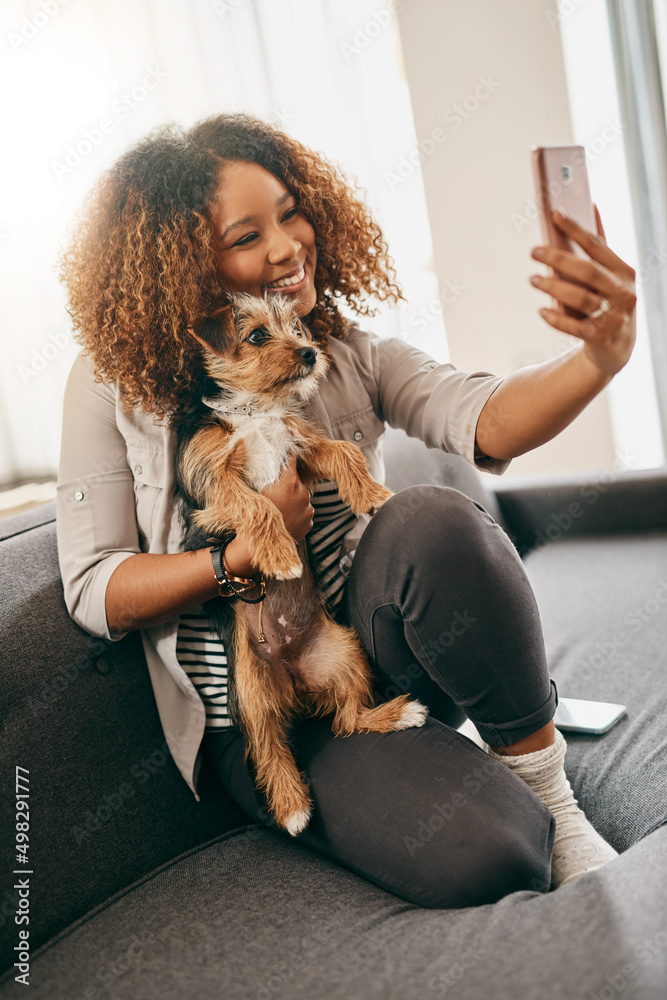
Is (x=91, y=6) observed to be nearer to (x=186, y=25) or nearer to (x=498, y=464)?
(x=186, y=25)

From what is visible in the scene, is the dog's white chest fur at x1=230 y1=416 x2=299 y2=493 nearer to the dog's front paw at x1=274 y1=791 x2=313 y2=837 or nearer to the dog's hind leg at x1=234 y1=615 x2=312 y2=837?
the dog's hind leg at x1=234 y1=615 x2=312 y2=837

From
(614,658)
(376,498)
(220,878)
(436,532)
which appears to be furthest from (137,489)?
(614,658)

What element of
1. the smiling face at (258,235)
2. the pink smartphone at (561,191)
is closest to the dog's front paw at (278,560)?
the smiling face at (258,235)

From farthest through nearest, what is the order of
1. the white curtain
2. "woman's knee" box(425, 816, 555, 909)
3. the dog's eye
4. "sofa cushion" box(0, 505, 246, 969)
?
the white curtain, the dog's eye, "sofa cushion" box(0, 505, 246, 969), "woman's knee" box(425, 816, 555, 909)

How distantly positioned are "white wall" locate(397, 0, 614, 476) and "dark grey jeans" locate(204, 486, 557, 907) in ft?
7.95

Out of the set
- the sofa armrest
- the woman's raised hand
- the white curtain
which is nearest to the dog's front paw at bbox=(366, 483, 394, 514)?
the woman's raised hand

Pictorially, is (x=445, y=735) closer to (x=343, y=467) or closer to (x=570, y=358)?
(x=343, y=467)

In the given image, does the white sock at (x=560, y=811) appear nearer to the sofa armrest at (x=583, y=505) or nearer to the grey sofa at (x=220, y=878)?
the grey sofa at (x=220, y=878)

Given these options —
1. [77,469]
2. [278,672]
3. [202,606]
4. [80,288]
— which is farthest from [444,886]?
[80,288]

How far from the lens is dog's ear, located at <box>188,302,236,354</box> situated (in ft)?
4.68

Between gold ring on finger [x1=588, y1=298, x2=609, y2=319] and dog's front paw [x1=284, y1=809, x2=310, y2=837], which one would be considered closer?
gold ring on finger [x1=588, y1=298, x2=609, y2=319]

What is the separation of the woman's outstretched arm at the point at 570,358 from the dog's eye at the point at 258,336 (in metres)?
0.43

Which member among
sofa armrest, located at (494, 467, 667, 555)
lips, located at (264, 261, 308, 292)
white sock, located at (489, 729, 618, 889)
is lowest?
white sock, located at (489, 729, 618, 889)

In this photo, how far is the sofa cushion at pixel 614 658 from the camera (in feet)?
4.55
